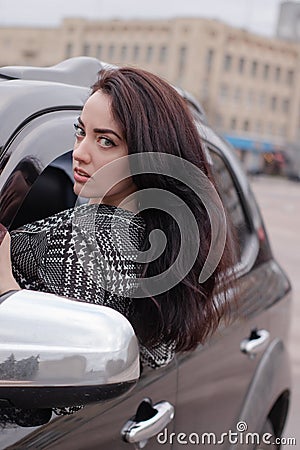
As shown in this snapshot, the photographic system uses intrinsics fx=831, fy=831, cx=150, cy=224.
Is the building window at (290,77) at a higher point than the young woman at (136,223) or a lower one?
lower

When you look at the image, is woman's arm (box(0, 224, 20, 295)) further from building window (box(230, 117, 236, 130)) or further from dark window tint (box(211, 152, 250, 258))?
building window (box(230, 117, 236, 130))

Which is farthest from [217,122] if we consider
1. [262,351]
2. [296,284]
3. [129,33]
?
[262,351]

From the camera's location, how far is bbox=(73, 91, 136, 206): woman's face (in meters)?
1.64

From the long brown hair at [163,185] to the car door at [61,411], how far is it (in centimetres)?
15

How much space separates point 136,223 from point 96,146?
17 centimetres

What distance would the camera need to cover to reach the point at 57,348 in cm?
125

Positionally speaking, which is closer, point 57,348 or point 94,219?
point 57,348

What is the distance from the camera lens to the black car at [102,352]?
126cm

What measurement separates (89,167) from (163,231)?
0.20 metres

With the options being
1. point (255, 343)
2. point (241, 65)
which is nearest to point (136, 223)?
point (255, 343)

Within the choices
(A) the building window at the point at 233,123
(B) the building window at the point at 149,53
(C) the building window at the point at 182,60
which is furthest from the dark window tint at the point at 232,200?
(B) the building window at the point at 149,53

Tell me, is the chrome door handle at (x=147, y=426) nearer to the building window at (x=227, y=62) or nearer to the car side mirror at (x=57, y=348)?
the car side mirror at (x=57, y=348)

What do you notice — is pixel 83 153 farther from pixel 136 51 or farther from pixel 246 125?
pixel 136 51

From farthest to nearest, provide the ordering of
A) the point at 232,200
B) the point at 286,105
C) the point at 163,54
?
1. the point at 286,105
2. the point at 163,54
3. the point at 232,200
